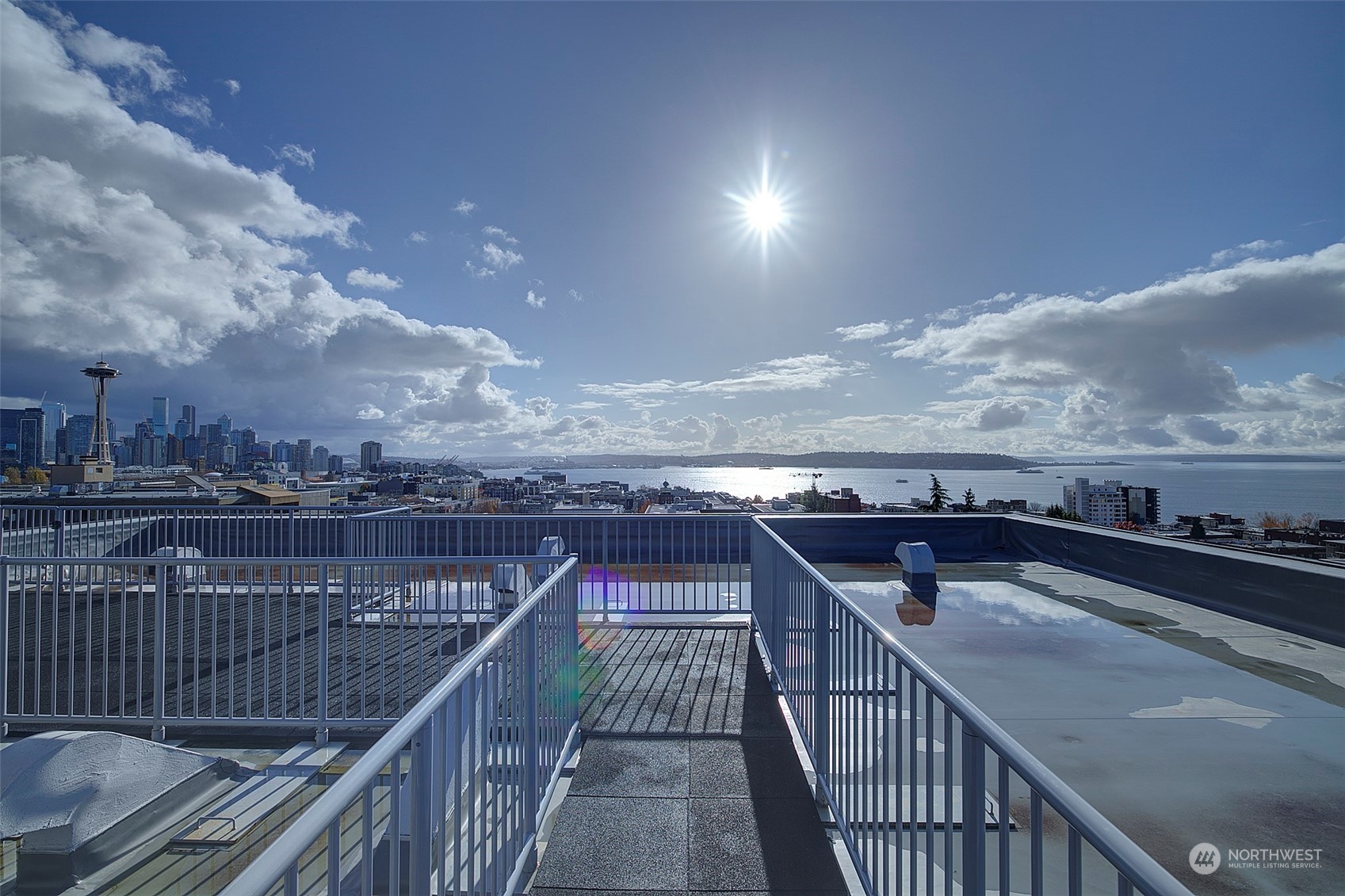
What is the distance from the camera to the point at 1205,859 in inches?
93.0

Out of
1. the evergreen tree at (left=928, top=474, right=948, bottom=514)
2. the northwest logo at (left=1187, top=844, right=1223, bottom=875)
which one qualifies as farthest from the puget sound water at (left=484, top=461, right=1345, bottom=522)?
the northwest logo at (left=1187, top=844, right=1223, bottom=875)

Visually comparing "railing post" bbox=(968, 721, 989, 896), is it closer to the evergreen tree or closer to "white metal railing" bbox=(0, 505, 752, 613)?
"white metal railing" bbox=(0, 505, 752, 613)

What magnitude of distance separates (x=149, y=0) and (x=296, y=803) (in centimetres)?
1496

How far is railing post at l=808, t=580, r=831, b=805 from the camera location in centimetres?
270

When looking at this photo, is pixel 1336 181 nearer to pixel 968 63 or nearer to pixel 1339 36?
pixel 1339 36

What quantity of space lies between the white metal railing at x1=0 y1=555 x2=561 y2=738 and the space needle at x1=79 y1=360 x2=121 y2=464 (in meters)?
16.5

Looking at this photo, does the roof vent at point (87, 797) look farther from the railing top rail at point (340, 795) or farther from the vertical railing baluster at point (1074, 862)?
the vertical railing baluster at point (1074, 862)

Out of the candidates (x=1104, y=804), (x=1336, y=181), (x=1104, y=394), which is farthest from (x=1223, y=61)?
(x=1104, y=394)

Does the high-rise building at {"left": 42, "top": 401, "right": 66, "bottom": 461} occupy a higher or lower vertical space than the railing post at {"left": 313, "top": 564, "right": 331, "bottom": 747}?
higher

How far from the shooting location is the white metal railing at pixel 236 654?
357 centimetres

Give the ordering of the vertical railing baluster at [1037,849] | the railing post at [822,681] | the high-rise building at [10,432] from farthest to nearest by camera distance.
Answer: the high-rise building at [10,432] < the railing post at [822,681] < the vertical railing baluster at [1037,849]

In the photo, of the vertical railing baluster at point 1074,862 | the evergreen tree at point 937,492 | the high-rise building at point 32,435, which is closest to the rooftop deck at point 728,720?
the vertical railing baluster at point 1074,862

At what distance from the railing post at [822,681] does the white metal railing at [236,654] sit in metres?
1.60

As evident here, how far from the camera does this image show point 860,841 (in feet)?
7.04
